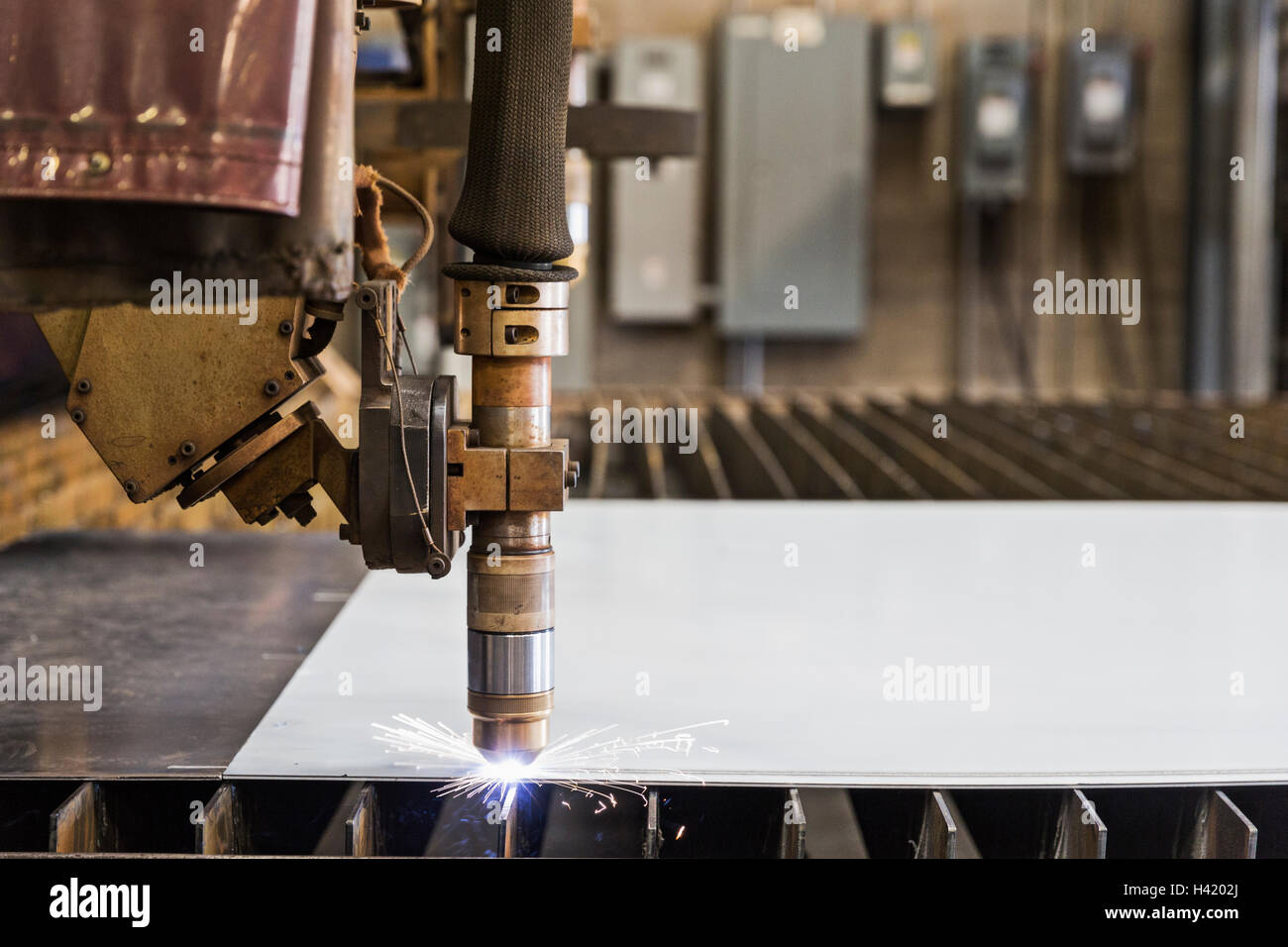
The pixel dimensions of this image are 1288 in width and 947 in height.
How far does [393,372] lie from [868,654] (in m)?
0.84

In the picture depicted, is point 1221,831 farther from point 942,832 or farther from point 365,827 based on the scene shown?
point 365,827

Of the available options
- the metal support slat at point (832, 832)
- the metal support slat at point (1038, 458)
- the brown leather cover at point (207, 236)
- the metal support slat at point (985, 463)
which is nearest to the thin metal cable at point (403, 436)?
the brown leather cover at point (207, 236)

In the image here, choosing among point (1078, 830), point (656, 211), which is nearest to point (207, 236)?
point (1078, 830)

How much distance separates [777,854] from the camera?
1.19 m

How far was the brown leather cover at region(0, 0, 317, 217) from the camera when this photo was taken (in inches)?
35.7

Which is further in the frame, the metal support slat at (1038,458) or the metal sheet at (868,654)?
the metal support slat at (1038,458)

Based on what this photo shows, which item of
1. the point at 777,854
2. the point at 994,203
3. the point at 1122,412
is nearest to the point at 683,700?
the point at 777,854

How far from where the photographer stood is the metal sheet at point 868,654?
→ 4.23 feet

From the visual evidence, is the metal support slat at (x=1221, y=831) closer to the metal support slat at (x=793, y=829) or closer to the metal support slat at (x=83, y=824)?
the metal support slat at (x=793, y=829)

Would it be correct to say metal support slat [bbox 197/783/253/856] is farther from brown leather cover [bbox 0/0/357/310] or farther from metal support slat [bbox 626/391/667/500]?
metal support slat [bbox 626/391/667/500]

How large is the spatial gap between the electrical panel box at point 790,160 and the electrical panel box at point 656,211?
0.17 metres

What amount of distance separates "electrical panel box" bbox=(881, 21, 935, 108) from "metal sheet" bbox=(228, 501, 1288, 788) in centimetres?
422

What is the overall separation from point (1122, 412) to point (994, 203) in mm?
2765

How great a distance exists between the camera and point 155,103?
0.91 m
